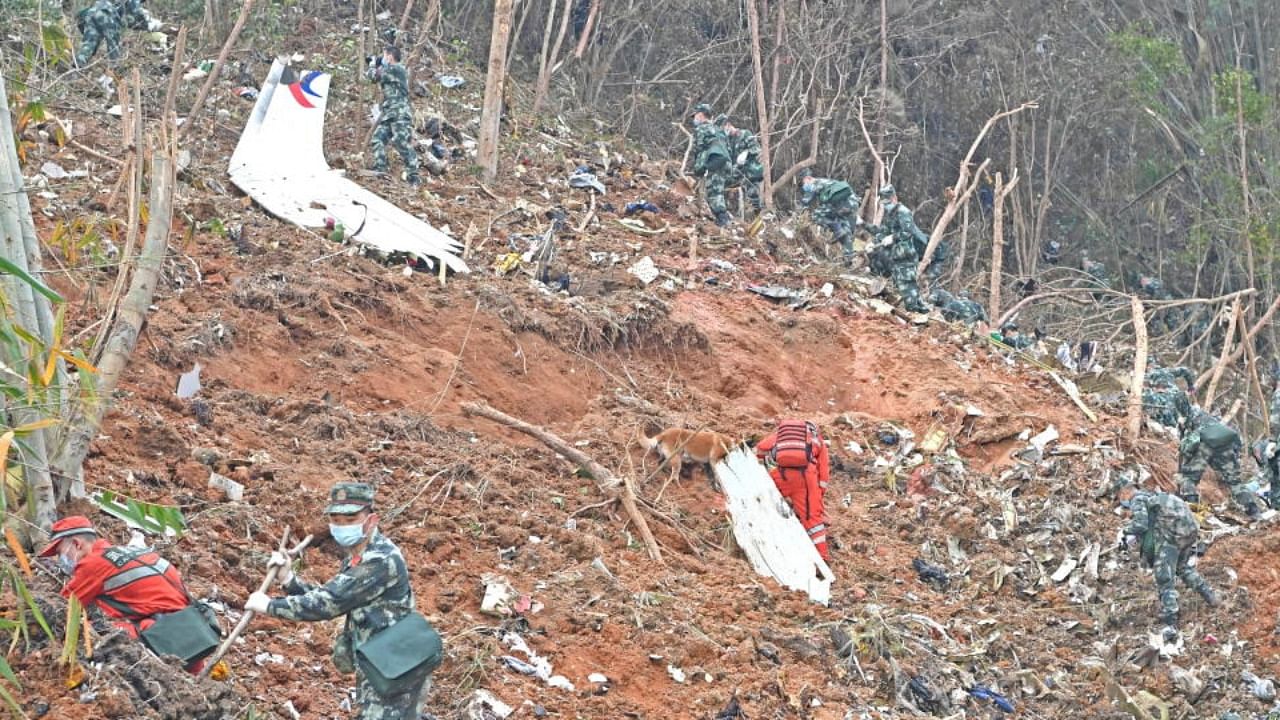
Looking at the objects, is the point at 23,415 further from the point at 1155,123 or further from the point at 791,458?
the point at 1155,123

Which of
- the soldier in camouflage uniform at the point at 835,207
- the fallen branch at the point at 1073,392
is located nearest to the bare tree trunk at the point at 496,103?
the soldier in camouflage uniform at the point at 835,207

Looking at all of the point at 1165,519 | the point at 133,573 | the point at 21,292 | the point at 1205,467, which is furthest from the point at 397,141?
the point at 133,573

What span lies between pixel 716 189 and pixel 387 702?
34.9 feet

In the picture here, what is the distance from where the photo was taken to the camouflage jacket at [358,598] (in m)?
5.30

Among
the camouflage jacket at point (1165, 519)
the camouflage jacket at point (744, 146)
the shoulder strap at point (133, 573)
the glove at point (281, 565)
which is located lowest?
the camouflage jacket at point (744, 146)

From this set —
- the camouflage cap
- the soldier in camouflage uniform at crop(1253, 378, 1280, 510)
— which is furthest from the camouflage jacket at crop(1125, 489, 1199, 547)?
the camouflage cap

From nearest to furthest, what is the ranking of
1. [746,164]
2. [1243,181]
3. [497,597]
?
1. [497,597]
2. [746,164]
3. [1243,181]

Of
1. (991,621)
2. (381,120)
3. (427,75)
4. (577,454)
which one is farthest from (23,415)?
(427,75)

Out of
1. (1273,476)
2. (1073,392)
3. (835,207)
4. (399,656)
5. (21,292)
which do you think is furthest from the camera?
(835,207)

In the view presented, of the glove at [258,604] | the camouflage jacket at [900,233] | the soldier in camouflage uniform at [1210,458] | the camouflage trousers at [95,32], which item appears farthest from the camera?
the camouflage trousers at [95,32]

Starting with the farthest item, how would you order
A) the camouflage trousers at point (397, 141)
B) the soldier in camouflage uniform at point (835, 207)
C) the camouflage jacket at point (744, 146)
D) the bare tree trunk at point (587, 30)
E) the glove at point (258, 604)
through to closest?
the bare tree trunk at point (587, 30), the camouflage jacket at point (744, 146), the soldier in camouflage uniform at point (835, 207), the camouflage trousers at point (397, 141), the glove at point (258, 604)

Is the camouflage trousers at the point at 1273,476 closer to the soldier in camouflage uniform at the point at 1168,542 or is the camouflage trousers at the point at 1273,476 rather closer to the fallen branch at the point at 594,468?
the soldier in camouflage uniform at the point at 1168,542

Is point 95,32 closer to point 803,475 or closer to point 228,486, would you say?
point 228,486

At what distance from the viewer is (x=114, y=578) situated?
227 inches
